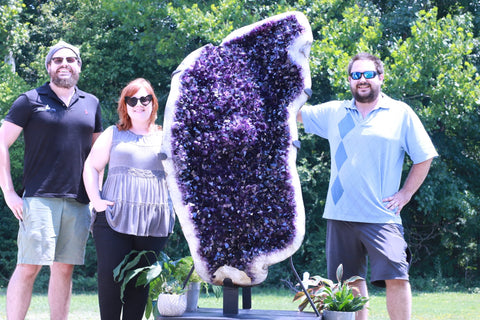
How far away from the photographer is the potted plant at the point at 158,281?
3768 millimetres

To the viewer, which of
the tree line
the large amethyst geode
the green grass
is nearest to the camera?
the large amethyst geode

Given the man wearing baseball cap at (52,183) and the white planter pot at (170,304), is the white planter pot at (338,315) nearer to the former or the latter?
the white planter pot at (170,304)

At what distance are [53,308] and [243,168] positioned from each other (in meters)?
1.96

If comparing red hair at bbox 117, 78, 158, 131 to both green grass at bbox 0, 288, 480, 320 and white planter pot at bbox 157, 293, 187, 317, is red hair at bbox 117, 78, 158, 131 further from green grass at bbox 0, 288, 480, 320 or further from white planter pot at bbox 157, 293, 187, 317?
green grass at bbox 0, 288, 480, 320

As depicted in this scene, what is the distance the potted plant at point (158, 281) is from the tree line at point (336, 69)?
7.92m

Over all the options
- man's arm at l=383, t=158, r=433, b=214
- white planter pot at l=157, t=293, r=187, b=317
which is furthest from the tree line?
white planter pot at l=157, t=293, r=187, b=317

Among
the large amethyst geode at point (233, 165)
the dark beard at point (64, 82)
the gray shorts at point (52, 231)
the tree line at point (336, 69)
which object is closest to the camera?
the large amethyst geode at point (233, 165)

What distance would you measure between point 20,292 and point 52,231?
1.60 ft

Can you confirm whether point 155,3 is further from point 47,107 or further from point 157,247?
point 157,247

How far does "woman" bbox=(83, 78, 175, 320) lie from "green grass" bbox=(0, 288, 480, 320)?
10.5ft

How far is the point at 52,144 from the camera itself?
179 inches

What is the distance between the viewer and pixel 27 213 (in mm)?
4512

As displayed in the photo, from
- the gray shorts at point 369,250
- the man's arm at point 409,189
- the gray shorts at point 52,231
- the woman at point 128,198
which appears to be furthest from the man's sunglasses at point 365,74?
the gray shorts at point 52,231

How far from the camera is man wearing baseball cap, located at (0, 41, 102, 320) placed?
451 centimetres
